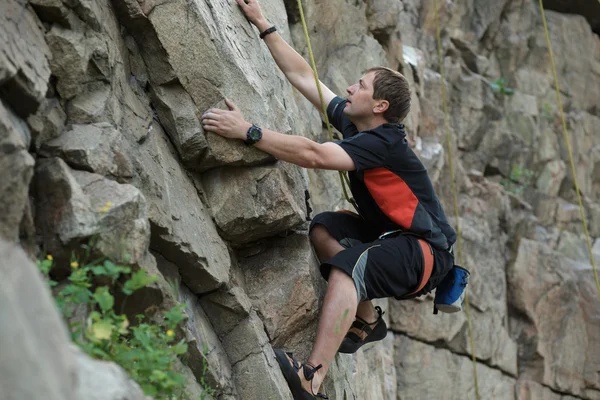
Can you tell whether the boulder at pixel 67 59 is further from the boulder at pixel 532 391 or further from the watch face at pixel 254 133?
the boulder at pixel 532 391

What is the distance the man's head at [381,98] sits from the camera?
18.5 ft

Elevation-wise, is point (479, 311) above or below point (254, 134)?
below

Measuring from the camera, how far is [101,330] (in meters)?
3.57

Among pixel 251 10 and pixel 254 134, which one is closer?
pixel 254 134

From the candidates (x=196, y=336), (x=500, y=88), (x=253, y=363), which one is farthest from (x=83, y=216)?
(x=500, y=88)

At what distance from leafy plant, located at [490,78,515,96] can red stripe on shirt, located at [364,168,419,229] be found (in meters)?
7.66

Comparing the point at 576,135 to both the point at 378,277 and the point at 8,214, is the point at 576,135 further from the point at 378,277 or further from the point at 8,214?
the point at 8,214

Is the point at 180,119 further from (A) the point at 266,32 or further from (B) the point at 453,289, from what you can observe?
(B) the point at 453,289

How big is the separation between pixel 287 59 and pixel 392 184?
4.00ft

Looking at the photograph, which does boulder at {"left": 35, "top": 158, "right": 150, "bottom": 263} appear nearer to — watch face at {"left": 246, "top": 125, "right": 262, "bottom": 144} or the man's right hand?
watch face at {"left": 246, "top": 125, "right": 262, "bottom": 144}

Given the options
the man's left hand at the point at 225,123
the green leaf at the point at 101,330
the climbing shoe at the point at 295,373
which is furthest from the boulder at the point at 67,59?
the climbing shoe at the point at 295,373

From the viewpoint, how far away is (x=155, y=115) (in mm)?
5234

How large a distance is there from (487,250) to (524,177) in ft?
6.75

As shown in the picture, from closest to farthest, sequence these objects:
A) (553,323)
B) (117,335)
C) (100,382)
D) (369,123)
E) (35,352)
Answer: (35,352)
(100,382)
(117,335)
(369,123)
(553,323)
